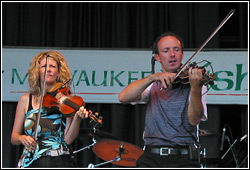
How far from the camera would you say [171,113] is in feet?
8.06

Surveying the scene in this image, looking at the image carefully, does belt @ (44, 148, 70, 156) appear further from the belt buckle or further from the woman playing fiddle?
the belt buckle

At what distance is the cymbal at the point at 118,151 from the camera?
3387 millimetres

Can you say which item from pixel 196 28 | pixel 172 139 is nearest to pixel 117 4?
pixel 196 28

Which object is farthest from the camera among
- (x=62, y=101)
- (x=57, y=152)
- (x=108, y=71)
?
(x=108, y=71)

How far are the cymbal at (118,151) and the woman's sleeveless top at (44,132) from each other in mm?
618

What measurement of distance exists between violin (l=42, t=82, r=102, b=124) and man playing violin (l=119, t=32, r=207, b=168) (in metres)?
0.43

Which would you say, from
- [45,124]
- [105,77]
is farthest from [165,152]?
[105,77]

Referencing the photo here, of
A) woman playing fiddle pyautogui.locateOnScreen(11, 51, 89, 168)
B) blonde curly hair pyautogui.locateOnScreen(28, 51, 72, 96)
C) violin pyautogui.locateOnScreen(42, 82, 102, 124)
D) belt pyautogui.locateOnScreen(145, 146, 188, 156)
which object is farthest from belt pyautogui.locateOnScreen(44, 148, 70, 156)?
belt pyautogui.locateOnScreen(145, 146, 188, 156)

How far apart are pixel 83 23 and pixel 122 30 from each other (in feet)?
1.25

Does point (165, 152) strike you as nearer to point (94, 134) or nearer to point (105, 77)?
point (94, 134)

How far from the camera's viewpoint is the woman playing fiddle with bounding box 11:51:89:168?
275 centimetres

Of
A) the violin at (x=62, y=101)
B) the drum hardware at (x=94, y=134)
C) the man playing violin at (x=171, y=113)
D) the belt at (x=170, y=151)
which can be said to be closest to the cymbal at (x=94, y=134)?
the drum hardware at (x=94, y=134)

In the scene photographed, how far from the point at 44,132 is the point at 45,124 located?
50 mm

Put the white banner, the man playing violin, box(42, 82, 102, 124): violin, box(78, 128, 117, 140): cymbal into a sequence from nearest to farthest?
the man playing violin, box(42, 82, 102, 124): violin, box(78, 128, 117, 140): cymbal, the white banner
